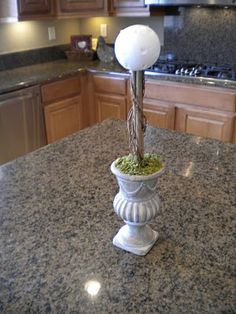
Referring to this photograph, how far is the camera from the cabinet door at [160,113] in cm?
288

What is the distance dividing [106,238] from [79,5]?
2.79m

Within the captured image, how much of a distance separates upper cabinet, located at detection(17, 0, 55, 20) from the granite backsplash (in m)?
1.04

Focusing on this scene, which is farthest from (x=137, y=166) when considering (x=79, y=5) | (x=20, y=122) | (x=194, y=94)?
(x=79, y=5)

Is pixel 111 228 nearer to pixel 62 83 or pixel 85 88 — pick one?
pixel 62 83

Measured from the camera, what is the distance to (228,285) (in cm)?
76

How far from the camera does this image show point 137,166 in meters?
0.81

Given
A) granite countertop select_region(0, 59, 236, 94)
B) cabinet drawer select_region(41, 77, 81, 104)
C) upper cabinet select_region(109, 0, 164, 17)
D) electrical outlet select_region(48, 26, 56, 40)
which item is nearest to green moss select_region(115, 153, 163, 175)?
granite countertop select_region(0, 59, 236, 94)

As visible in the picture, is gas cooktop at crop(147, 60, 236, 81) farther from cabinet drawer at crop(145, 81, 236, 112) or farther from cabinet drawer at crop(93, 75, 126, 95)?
cabinet drawer at crop(93, 75, 126, 95)

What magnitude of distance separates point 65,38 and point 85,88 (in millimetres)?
813

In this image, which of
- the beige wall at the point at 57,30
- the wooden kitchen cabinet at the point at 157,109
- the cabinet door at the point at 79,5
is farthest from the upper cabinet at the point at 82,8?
the wooden kitchen cabinet at the point at 157,109

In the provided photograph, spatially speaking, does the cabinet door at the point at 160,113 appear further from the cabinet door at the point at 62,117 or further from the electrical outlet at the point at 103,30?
the electrical outlet at the point at 103,30

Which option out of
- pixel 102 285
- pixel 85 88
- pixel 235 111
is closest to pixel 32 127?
pixel 85 88

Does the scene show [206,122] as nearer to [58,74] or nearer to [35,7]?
[58,74]

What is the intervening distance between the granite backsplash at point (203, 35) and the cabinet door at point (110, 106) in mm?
700
